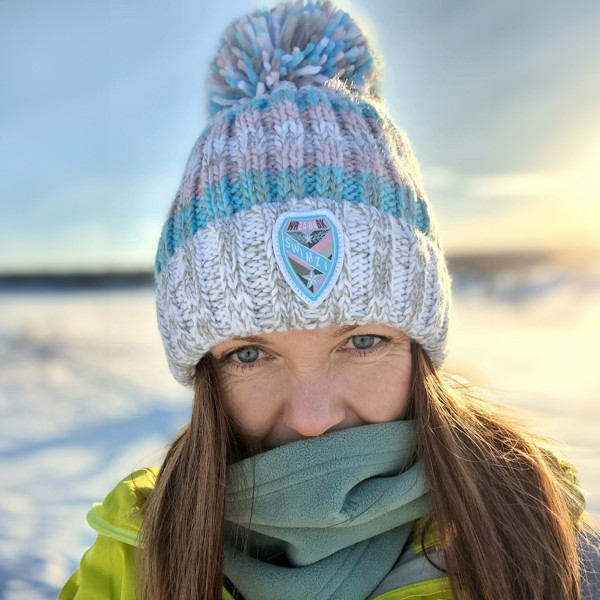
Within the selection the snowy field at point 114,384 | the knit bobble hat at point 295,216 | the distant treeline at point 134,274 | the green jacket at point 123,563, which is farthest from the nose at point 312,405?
the distant treeline at point 134,274

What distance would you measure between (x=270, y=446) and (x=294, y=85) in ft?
2.34

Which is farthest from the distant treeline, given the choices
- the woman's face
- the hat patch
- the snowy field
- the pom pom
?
the hat patch

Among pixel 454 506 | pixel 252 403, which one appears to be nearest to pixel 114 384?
pixel 252 403

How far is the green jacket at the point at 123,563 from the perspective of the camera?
106 cm

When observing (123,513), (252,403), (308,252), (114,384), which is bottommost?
(114,384)

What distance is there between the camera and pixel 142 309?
12.4ft

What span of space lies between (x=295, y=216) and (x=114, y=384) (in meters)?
2.37

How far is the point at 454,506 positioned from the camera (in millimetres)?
1047

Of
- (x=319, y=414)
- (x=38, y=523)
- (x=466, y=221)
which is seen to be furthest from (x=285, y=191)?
(x=466, y=221)

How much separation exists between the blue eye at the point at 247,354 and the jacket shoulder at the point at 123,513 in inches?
16.3

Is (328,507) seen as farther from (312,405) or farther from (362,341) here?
(362,341)

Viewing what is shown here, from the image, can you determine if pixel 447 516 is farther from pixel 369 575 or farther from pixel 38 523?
pixel 38 523

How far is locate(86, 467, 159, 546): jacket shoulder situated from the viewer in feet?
3.87

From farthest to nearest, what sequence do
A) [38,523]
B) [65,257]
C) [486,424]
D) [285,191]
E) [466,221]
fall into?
1. [65,257]
2. [466,221]
3. [38,523]
4. [486,424]
5. [285,191]
